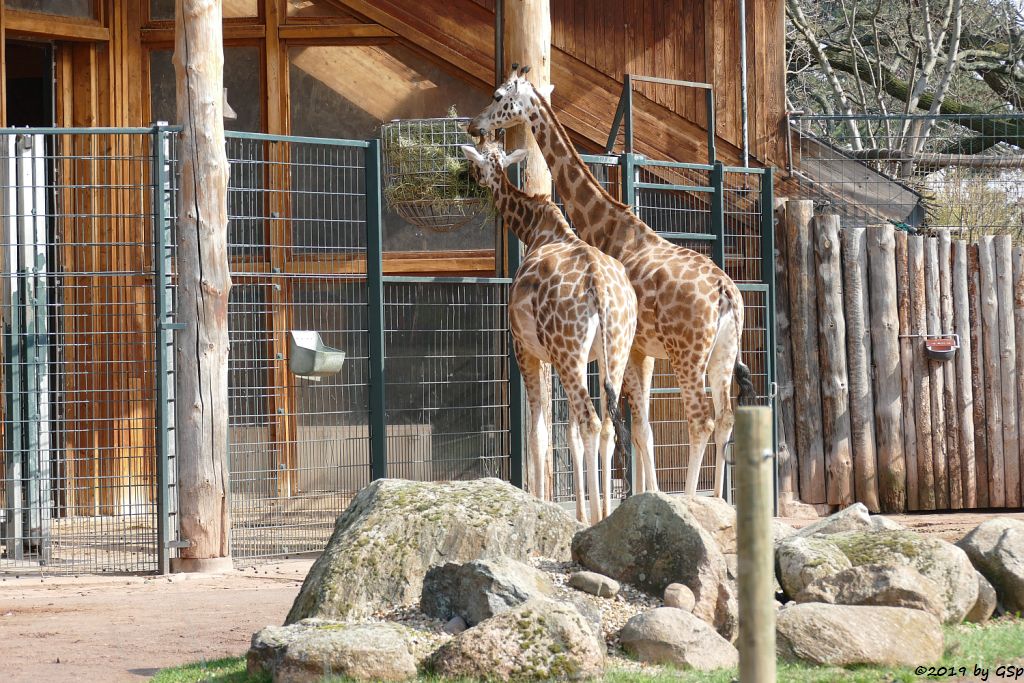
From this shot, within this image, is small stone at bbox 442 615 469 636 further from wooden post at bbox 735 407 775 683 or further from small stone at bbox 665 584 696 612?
wooden post at bbox 735 407 775 683

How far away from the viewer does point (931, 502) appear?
11555mm

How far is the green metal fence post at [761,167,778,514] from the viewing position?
11.0m

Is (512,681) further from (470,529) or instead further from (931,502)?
(931,502)

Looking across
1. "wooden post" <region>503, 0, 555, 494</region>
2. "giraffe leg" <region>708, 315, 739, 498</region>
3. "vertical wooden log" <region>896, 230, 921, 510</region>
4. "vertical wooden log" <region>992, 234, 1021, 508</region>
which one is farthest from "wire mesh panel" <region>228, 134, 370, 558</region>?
"vertical wooden log" <region>992, 234, 1021, 508</region>

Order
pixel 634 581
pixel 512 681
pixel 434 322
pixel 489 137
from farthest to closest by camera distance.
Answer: pixel 434 322, pixel 489 137, pixel 634 581, pixel 512 681

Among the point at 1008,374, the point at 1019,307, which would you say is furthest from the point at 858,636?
the point at 1019,307

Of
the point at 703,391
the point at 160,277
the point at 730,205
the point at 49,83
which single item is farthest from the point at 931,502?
the point at 49,83

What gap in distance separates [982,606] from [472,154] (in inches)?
181

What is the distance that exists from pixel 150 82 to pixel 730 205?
5492mm

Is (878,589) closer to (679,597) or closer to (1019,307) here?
(679,597)

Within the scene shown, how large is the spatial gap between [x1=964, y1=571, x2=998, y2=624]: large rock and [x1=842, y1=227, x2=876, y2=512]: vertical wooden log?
188 inches

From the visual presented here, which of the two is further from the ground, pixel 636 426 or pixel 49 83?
pixel 49 83

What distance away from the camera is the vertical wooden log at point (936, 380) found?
37.9ft

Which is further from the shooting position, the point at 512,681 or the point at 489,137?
the point at 489,137
